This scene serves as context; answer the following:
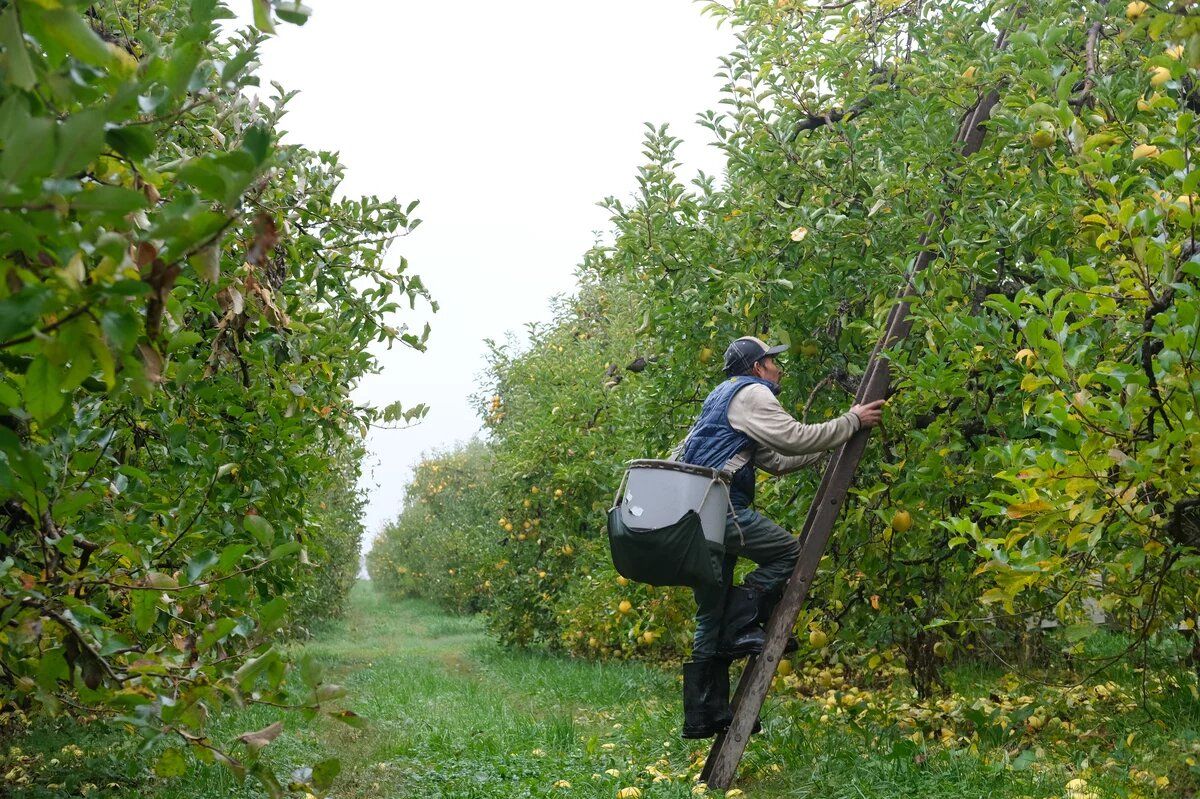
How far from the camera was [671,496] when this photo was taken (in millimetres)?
4488

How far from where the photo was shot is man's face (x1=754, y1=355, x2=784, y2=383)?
502 cm

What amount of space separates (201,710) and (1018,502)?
2.30 metres

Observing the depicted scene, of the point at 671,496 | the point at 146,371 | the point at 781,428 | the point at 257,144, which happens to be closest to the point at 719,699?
the point at 671,496

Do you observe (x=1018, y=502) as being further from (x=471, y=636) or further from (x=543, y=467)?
(x=471, y=636)

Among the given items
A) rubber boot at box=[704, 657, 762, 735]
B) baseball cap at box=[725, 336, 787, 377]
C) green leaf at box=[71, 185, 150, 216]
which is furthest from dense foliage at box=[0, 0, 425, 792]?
rubber boot at box=[704, 657, 762, 735]

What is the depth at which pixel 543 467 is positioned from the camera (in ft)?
45.3

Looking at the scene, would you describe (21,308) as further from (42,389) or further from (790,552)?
(790,552)

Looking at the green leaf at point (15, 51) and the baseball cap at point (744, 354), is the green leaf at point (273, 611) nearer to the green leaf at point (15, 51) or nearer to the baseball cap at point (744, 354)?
the green leaf at point (15, 51)

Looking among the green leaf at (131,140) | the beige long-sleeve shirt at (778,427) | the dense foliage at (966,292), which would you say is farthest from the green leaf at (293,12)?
the beige long-sleeve shirt at (778,427)

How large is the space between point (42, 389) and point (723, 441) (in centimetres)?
358

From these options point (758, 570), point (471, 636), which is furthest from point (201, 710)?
point (471, 636)

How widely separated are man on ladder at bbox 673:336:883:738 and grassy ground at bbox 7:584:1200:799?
1.52 feet

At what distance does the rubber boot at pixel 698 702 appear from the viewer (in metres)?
4.84

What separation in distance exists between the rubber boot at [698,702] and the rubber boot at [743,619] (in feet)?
0.41
